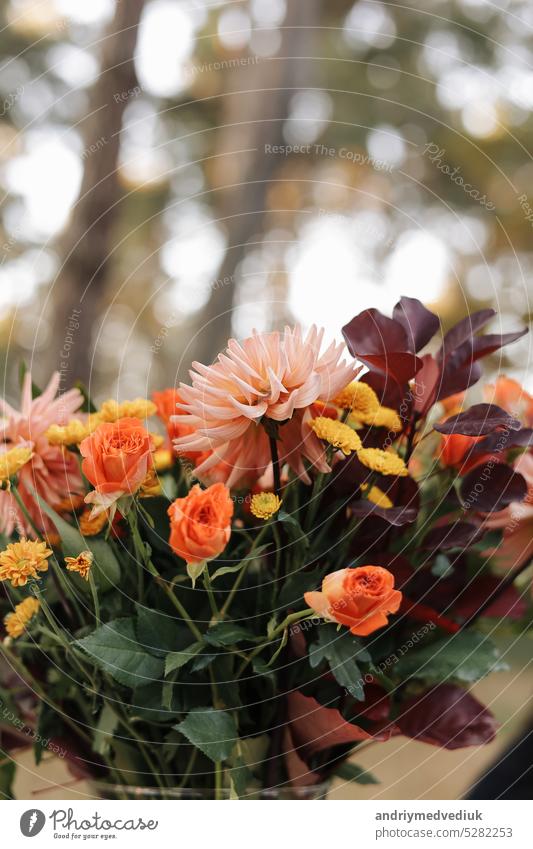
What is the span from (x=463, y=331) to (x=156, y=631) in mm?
201

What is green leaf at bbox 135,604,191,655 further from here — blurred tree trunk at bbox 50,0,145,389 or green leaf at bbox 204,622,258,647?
blurred tree trunk at bbox 50,0,145,389

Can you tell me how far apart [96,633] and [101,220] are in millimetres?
723

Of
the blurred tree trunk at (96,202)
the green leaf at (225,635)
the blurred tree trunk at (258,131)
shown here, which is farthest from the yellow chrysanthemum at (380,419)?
the blurred tree trunk at (258,131)

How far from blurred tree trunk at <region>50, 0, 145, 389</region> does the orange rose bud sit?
53cm

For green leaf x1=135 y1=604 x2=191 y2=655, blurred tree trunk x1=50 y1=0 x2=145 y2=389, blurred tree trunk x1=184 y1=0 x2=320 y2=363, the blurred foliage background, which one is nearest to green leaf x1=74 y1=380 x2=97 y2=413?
the blurred foliage background

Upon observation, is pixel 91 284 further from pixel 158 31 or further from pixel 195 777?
pixel 195 777

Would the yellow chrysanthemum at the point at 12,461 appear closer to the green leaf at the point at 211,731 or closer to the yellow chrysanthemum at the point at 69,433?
the yellow chrysanthemum at the point at 69,433

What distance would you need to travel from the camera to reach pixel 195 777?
0.34 meters

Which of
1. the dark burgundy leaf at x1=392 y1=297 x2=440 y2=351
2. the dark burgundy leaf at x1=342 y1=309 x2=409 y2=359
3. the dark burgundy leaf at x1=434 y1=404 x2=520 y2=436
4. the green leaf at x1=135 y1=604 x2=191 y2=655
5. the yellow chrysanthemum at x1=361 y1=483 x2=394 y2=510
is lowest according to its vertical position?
the green leaf at x1=135 y1=604 x2=191 y2=655

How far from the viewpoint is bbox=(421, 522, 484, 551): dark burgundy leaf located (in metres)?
0.32

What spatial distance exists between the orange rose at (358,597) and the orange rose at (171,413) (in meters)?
0.09

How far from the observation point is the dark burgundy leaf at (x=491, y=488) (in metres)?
0.32
